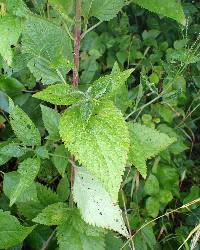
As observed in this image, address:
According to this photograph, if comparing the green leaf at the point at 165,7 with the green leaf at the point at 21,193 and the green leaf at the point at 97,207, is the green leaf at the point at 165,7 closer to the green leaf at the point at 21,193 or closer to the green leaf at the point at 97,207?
the green leaf at the point at 97,207

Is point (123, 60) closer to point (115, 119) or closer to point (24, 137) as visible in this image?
point (24, 137)

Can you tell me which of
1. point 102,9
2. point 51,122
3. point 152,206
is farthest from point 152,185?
point 102,9

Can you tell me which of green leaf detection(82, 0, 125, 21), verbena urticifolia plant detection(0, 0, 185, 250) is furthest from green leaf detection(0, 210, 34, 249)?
green leaf detection(82, 0, 125, 21)

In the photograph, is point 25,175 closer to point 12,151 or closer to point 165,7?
point 12,151

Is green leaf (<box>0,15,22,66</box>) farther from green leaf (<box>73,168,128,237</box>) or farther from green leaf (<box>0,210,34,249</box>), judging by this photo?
green leaf (<box>0,210,34,249</box>)

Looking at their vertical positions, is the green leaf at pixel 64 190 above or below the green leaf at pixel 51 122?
below

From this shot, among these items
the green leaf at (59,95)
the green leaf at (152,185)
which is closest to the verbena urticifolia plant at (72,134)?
the green leaf at (59,95)
